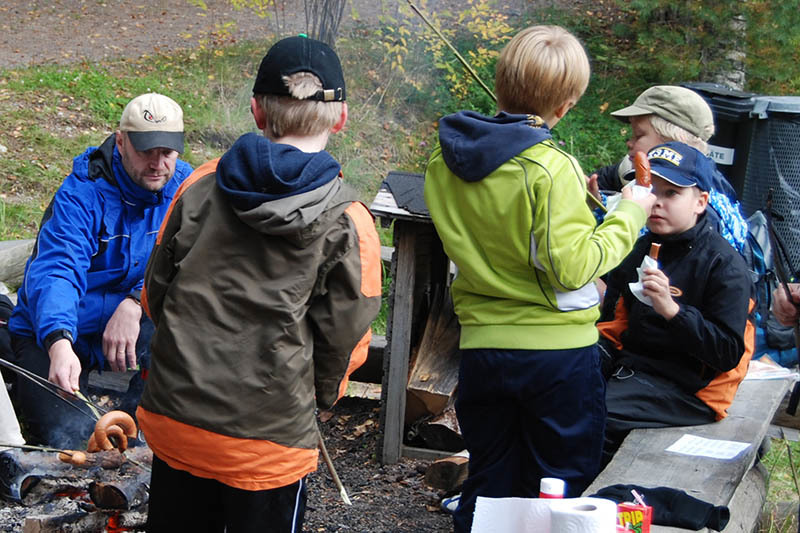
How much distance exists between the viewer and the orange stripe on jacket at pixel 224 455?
2.17 meters

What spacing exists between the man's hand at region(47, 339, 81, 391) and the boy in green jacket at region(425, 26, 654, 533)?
1.40m

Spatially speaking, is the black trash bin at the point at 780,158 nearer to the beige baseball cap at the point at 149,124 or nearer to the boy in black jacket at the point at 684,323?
the boy in black jacket at the point at 684,323

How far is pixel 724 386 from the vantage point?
11.1 ft

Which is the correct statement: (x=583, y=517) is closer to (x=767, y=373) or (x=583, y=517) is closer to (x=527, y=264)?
→ (x=527, y=264)

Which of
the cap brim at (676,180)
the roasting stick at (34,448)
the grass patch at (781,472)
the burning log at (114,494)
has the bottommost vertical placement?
the grass patch at (781,472)

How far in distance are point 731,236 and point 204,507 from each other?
2750 millimetres

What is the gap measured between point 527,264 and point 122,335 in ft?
6.14

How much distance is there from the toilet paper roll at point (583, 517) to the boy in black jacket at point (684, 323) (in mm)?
1419

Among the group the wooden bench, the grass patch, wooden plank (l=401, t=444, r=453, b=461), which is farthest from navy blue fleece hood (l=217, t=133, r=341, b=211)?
the grass patch

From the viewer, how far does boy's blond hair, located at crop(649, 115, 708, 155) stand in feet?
13.1

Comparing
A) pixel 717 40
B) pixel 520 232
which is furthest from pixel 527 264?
pixel 717 40

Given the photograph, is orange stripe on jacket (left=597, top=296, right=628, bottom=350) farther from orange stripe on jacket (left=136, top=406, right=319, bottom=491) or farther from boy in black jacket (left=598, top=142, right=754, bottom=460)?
orange stripe on jacket (left=136, top=406, right=319, bottom=491)

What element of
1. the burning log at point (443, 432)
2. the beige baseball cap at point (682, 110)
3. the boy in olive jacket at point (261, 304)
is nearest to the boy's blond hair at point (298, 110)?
the boy in olive jacket at point (261, 304)

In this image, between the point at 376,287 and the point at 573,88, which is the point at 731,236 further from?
the point at 376,287
